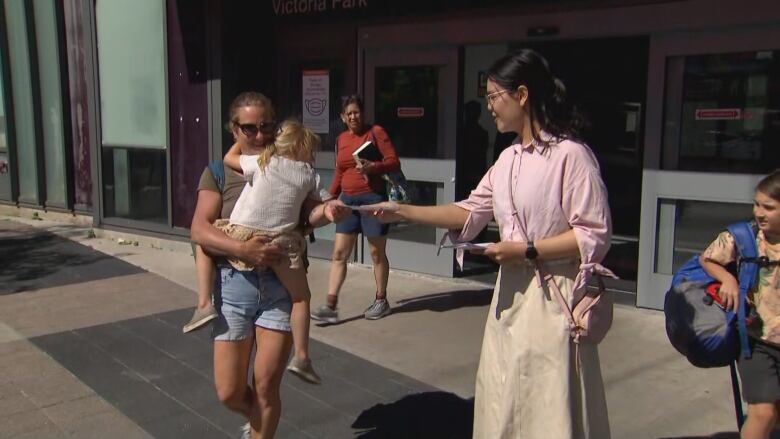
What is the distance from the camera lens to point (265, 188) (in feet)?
10.3

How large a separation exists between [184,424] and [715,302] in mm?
2780

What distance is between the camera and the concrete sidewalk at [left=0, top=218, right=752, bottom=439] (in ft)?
13.1

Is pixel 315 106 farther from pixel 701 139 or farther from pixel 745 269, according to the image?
pixel 745 269

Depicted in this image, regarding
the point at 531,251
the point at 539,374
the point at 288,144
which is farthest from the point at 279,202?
the point at 539,374

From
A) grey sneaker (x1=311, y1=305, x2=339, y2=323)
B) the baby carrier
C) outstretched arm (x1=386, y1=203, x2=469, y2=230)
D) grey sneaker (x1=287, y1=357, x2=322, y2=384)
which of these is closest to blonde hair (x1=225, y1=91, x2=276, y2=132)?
outstretched arm (x1=386, y1=203, x2=469, y2=230)

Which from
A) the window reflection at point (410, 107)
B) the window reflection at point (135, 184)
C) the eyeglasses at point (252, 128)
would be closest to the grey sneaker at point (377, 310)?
the window reflection at point (410, 107)

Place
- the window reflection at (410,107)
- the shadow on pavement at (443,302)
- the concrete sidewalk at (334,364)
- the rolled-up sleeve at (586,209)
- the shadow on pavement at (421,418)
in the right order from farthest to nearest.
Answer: the window reflection at (410,107)
the shadow on pavement at (443,302)
the concrete sidewalk at (334,364)
the shadow on pavement at (421,418)
the rolled-up sleeve at (586,209)

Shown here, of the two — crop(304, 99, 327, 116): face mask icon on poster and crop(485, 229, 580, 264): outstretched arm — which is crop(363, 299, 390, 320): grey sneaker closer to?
crop(304, 99, 327, 116): face mask icon on poster

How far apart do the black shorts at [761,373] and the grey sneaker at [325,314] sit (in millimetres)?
3417

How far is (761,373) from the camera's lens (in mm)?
2902

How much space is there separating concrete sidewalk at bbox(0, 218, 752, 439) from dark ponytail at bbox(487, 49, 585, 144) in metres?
1.97

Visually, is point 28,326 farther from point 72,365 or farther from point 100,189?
point 100,189

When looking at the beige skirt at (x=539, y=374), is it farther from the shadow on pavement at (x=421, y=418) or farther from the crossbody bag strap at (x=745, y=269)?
the shadow on pavement at (x=421, y=418)

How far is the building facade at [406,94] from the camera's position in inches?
219
